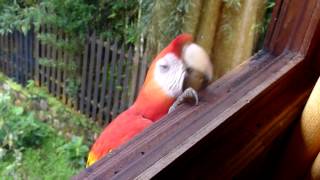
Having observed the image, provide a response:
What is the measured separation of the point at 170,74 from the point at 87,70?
165cm

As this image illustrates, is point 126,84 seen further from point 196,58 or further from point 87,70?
point 196,58

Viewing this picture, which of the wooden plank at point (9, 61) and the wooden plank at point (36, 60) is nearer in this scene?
the wooden plank at point (36, 60)

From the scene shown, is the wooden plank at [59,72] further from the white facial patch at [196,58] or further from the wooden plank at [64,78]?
the white facial patch at [196,58]

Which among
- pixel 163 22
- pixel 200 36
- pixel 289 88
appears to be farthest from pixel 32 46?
pixel 289 88

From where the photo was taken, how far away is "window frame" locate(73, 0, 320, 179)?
10.5 inches

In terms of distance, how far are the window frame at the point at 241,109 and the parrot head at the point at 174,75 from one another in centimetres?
8

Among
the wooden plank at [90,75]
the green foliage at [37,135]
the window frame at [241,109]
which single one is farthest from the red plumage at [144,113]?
the wooden plank at [90,75]

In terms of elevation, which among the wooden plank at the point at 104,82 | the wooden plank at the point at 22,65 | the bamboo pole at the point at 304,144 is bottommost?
the wooden plank at the point at 22,65

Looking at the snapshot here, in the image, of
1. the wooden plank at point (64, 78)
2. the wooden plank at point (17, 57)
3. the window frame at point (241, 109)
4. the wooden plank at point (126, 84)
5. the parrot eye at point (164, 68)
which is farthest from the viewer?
the wooden plank at point (17, 57)

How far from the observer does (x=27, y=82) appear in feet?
8.00

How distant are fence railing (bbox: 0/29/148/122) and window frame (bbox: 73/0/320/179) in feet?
3.84

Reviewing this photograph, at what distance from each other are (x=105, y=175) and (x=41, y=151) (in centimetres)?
158

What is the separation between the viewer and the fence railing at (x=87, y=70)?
1.87m

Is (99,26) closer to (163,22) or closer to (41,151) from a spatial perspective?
(41,151)
